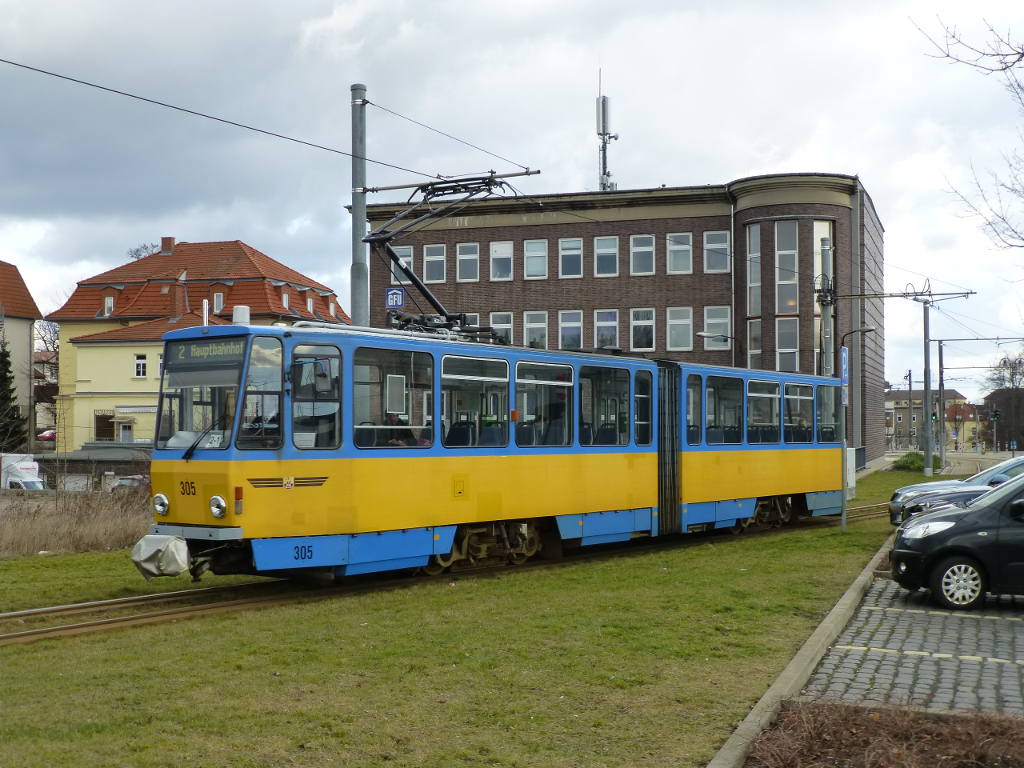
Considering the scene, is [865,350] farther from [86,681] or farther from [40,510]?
[86,681]

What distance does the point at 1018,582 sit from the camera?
11.1 metres

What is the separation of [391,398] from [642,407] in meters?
5.73

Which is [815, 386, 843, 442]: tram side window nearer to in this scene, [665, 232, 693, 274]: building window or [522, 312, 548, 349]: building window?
[665, 232, 693, 274]: building window

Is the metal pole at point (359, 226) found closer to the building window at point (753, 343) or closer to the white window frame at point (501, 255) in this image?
the building window at point (753, 343)

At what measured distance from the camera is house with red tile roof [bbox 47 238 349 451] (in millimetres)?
65688

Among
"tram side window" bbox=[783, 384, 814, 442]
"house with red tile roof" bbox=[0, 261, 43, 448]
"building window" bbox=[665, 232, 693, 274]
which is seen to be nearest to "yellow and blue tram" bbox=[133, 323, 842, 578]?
"tram side window" bbox=[783, 384, 814, 442]

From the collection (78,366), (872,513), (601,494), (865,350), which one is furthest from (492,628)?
(78,366)

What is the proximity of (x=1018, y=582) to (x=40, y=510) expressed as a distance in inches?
595

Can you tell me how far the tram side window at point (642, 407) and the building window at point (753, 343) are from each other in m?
27.7

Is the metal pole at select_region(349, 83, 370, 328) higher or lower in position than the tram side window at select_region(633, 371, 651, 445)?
higher

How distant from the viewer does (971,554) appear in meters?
11.3

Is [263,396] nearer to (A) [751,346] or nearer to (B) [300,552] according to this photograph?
(B) [300,552]

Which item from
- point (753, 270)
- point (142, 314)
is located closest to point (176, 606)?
point (753, 270)

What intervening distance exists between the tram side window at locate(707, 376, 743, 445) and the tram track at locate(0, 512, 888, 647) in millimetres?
5029
